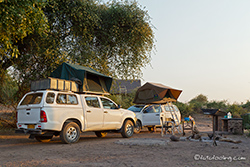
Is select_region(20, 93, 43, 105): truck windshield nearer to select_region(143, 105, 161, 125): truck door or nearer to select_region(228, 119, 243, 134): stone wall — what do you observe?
select_region(143, 105, 161, 125): truck door

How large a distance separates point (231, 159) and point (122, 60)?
1064cm

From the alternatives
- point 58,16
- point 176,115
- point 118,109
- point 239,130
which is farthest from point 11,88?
point 239,130

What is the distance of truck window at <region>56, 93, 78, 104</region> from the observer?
939 centimetres

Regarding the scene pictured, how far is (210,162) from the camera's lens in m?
6.41

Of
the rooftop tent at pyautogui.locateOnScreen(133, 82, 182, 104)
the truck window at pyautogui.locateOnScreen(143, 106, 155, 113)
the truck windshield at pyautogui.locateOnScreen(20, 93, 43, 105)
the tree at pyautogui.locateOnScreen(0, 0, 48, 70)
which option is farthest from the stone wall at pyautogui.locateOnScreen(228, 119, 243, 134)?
the tree at pyautogui.locateOnScreen(0, 0, 48, 70)

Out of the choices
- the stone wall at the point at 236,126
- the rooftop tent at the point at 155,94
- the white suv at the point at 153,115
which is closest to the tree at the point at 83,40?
the rooftop tent at the point at 155,94

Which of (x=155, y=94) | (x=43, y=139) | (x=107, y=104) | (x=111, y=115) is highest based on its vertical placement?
(x=155, y=94)

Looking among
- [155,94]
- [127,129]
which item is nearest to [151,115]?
[155,94]

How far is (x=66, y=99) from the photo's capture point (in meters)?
9.69

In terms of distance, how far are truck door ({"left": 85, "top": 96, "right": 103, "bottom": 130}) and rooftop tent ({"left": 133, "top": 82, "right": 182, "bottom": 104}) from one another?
469 cm

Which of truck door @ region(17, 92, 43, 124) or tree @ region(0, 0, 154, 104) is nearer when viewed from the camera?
truck door @ region(17, 92, 43, 124)

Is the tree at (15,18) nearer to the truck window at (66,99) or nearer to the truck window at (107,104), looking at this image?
the truck window at (66,99)

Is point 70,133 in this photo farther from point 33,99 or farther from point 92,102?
point 33,99

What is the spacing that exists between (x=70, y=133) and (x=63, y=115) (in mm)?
800
